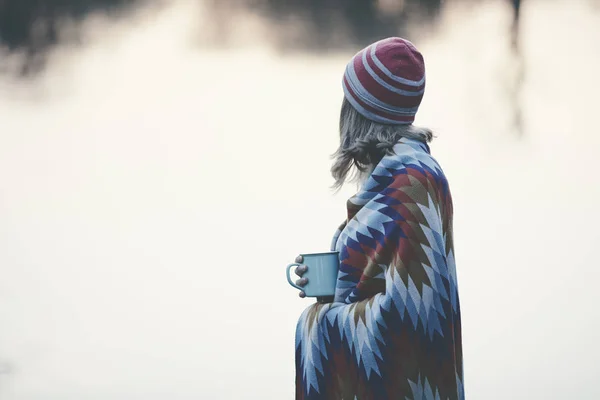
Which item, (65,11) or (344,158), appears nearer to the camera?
(344,158)

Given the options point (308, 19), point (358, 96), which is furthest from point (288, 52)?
point (358, 96)

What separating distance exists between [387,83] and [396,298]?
47 centimetres

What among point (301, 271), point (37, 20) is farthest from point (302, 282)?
point (37, 20)

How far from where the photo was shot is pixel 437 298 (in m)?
1.97

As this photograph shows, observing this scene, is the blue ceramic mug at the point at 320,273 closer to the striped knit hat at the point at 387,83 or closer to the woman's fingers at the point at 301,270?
the woman's fingers at the point at 301,270

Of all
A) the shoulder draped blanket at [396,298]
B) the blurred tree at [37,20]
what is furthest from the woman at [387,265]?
the blurred tree at [37,20]

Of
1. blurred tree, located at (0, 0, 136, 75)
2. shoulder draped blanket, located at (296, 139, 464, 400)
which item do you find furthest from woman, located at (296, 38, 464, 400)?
blurred tree, located at (0, 0, 136, 75)

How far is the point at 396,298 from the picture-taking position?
1947 millimetres

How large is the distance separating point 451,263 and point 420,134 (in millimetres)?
283

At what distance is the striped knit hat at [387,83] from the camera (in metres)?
2.11

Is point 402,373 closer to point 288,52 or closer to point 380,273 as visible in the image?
point 380,273

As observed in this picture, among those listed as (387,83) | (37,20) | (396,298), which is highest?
(37,20)

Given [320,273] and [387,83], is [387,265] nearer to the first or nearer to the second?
[320,273]

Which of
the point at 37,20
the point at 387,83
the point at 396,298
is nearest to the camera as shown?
the point at 396,298
